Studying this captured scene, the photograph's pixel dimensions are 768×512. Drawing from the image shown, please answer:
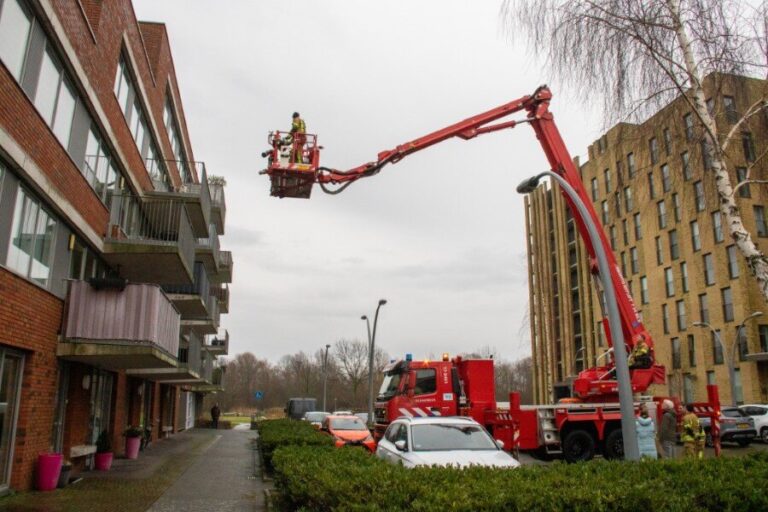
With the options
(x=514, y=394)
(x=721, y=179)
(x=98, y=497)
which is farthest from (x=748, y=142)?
(x=98, y=497)

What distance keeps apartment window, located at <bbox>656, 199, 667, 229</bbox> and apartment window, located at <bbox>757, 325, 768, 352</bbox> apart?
1098 centimetres

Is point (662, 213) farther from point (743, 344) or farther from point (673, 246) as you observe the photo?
point (743, 344)

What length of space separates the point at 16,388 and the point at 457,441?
7362mm

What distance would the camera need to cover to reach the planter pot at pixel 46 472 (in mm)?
11117

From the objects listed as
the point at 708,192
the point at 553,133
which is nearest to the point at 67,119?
the point at 553,133

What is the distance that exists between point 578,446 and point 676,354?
32.3m

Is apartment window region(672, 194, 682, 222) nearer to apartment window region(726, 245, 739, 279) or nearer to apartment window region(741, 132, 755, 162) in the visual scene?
apartment window region(726, 245, 739, 279)

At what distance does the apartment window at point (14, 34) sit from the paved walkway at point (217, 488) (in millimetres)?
7092

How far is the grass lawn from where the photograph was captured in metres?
9.66

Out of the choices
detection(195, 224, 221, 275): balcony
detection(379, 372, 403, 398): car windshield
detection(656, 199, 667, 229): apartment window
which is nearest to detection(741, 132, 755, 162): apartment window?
detection(379, 372, 403, 398): car windshield

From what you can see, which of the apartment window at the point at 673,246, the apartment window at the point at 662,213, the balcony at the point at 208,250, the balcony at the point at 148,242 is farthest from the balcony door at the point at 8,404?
the apartment window at the point at 662,213

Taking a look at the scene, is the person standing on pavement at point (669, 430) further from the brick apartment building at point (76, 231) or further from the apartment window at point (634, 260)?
the apartment window at point (634, 260)

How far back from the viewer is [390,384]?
56.4ft

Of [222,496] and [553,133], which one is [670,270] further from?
[222,496]
